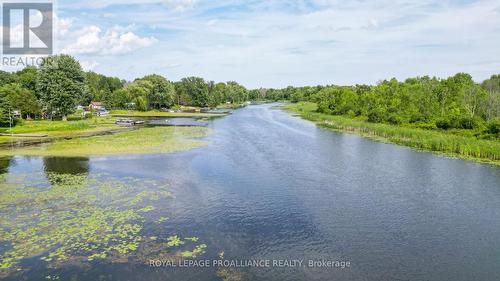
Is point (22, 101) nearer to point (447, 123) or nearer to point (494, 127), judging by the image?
point (447, 123)

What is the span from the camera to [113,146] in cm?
4744

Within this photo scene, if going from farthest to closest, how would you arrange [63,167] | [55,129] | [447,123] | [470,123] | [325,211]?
[55,129]
[447,123]
[470,123]
[63,167]
[325,211]

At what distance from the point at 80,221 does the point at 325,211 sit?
1494 cm

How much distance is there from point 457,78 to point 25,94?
103 meters

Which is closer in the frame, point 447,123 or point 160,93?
point 447,123

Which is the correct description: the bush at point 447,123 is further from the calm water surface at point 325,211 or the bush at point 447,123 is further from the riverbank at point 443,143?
the calm water surface at point 325,211

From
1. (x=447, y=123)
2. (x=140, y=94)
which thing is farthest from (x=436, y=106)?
(x=140, y=94)

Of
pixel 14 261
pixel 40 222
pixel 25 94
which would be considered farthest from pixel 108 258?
pixel 25 94

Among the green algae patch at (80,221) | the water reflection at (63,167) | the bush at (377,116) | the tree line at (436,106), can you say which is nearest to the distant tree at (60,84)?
the water reflection at (63,167)

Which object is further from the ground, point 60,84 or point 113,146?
point 60,84

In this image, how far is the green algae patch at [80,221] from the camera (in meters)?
17.5

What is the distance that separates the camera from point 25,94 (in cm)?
7600

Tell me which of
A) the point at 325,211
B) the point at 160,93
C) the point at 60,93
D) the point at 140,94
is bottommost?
the point at 325,211

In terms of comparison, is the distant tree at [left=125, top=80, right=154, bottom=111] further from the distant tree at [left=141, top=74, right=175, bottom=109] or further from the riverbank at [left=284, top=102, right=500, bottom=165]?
the riverbank at [left=284, top=102, right=500, bottom=165]
